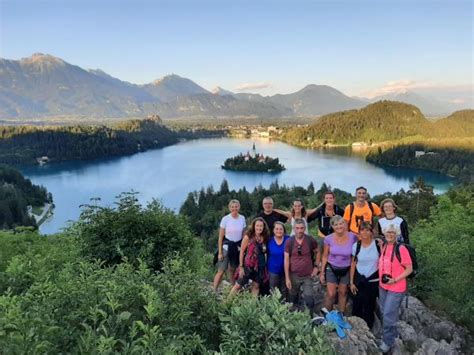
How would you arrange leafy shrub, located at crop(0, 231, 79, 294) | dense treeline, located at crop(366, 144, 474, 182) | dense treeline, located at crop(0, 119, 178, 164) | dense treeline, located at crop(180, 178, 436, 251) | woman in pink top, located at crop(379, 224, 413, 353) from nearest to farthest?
leafy shrub, located at crop(0, 231, 79, 294) → woman in pink top, located at crop(379, 224, 413, 353) → dense treeline, located at crop(180, 178, 436, 251) → dense treeline, located at crop(366, 144, 474, 182) → dense treeline, located at crop(0, 119, 178, 164)

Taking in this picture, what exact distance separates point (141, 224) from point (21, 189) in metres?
66.4

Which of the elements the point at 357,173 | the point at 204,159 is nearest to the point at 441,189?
the point at 357,173

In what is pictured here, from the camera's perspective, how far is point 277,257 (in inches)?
215

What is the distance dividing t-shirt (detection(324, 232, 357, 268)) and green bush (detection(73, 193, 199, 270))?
2.74m

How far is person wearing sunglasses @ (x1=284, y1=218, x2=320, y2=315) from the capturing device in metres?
5.36

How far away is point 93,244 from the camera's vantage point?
692cm

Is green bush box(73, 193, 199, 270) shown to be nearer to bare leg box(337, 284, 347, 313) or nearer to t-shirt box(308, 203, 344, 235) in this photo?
t-shirt box(308, 203, 344, 235)

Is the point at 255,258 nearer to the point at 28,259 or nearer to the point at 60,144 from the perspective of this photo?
the point at 28,259

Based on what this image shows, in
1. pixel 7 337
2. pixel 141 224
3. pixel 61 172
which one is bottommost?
pixel 61 172

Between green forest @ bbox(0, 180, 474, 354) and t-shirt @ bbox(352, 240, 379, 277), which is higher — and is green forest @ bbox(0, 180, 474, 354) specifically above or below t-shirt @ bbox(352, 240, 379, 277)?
above

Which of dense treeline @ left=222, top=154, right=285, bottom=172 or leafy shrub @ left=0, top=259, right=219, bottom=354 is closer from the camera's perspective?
leafy shrub @ left=0, top=259, right=219, bottom=354

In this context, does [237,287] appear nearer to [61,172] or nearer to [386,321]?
[386,321]

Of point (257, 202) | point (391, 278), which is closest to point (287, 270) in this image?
point (391, 278)

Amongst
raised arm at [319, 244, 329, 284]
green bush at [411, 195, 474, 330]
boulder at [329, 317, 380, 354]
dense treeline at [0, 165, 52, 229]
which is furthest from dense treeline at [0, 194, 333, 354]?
dense treeline at [0, 165, 52, 229]
